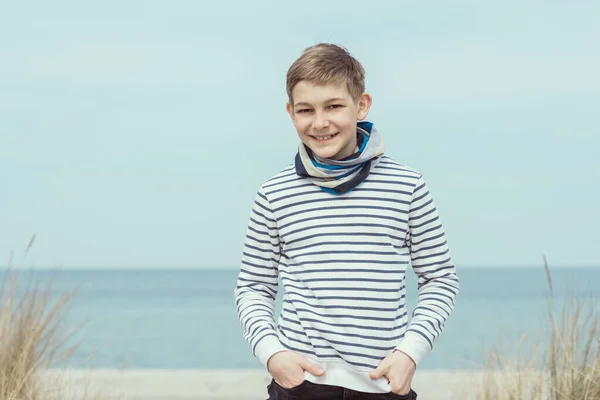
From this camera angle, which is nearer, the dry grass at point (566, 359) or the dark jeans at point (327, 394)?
the dark jeans at point (327, 394)

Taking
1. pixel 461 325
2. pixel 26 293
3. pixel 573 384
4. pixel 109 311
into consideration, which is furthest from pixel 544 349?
pixel 109 311

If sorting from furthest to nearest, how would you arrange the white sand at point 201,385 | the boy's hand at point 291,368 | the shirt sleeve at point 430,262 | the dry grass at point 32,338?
the white sand at point 201,385 → the dry grass at point 32,338 → the shirt sleeve at point 430,262 → the boy's hand at point 291,368

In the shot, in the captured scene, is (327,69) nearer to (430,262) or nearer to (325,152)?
(325,152)

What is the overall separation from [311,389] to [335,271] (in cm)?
25

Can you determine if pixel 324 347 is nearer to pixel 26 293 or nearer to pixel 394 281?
pixel 394 281

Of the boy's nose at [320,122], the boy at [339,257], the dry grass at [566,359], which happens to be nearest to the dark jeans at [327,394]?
the boy at [339,257]

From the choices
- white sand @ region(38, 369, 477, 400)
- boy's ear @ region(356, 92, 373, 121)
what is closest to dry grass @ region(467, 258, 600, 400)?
white sand @ region(38, 369, 477, 400)

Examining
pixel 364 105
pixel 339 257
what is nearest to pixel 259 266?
pixel 339 257

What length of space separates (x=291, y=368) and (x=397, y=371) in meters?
0.22

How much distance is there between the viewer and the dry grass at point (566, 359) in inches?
116

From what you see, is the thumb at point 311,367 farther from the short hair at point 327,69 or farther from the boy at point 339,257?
the short hair at point 327,69

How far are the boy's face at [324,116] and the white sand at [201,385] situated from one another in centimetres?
235

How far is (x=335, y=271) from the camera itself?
173 cm

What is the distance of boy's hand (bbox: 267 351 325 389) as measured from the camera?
168cm
